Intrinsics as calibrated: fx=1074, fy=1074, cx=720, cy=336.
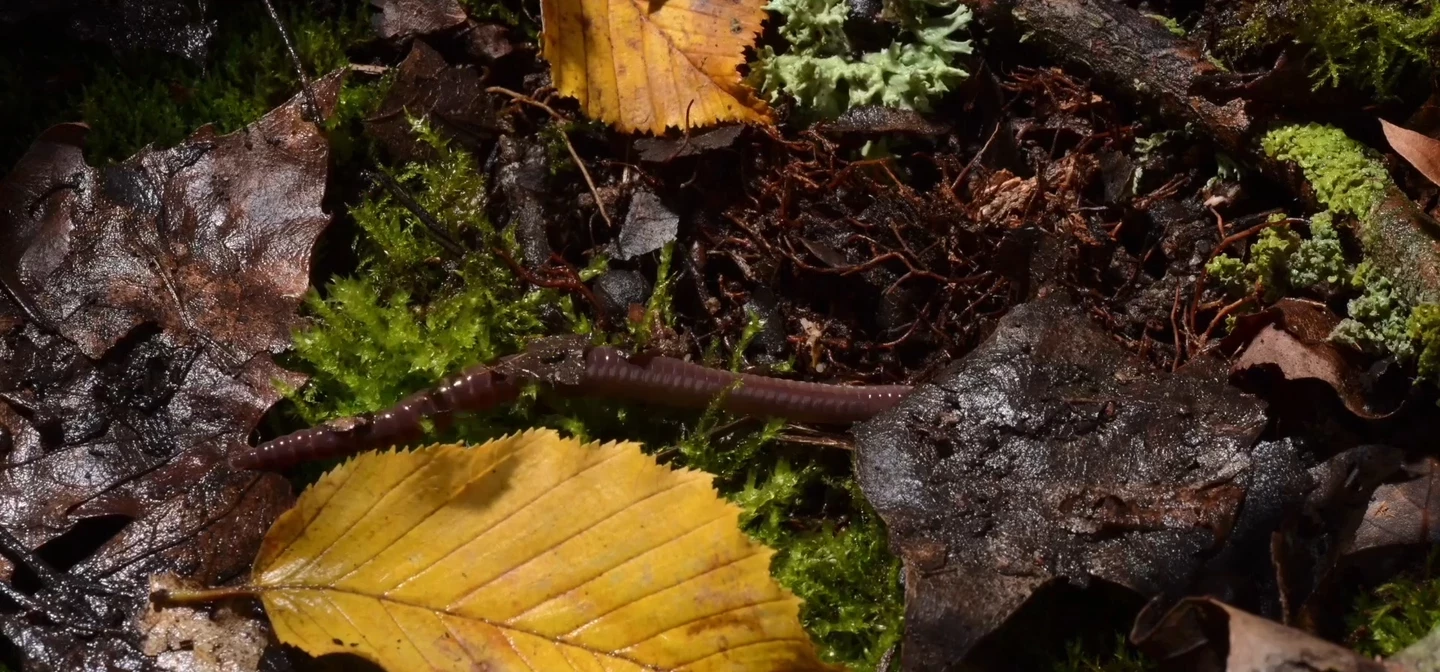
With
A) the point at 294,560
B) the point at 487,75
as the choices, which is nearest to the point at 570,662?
the point at 294,560

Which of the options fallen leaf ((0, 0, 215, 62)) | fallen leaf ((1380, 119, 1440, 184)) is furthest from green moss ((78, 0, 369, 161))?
fallen leaf ((1380, 119, 1440, 184))

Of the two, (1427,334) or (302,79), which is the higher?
(302,79)

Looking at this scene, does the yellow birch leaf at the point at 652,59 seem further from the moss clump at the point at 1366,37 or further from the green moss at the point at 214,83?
the moss clump at the point at 1366,37

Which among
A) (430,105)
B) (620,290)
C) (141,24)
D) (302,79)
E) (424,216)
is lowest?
(620,290)

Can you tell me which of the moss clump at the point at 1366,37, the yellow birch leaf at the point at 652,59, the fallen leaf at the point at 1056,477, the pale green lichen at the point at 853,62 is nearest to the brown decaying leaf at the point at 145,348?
the yellow birch leaf at the point at 652,59

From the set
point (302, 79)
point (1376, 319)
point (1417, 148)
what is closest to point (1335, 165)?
Answer: point (1417, 148)

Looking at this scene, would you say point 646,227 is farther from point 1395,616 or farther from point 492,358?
point 1395,616
